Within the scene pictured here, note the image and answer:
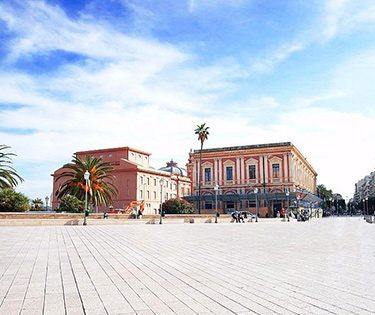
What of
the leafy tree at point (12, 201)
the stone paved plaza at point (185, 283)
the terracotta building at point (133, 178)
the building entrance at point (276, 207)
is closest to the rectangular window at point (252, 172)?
the building entrance at point (276, 207)

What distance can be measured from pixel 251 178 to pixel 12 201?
43640 mm

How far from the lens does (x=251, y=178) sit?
64500 millimetres

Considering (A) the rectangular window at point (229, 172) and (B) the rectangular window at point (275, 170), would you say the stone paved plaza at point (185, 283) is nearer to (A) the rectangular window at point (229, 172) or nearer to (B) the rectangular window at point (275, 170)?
(B) the rectangular window at point (275, 170)

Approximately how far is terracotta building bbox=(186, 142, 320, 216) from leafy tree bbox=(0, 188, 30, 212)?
1379 inches

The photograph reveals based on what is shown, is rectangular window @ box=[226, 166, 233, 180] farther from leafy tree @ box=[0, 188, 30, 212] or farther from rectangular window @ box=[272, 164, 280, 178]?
leafy tree @ box=[0, 188, 30, 212]

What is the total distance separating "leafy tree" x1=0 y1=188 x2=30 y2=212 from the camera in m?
28.0

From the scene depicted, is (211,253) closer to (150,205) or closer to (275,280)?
(275,280)

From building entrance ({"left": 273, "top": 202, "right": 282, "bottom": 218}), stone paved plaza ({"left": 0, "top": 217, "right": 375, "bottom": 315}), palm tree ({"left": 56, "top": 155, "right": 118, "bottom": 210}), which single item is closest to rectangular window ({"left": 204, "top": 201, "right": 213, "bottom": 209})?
building entrance ({"left": 273, "top": 202, "right": 282, "bottom": 218})

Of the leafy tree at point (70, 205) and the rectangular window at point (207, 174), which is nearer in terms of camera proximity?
the leafy tree at point (70, 205)

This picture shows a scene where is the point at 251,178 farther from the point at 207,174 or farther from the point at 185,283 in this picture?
the point at 185,283

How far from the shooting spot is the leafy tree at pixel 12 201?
2795 centimetres

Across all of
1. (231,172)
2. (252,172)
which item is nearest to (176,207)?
(252,172)

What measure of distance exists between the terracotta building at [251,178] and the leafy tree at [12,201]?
3502 cm

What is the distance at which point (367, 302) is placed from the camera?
5.27 metres
